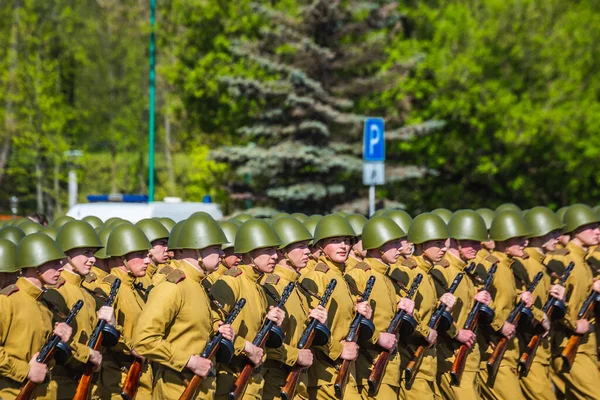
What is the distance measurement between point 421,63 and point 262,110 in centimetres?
663

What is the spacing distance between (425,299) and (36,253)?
11.5 feet

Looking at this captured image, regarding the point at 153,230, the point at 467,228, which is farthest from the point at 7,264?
the point at 467,228

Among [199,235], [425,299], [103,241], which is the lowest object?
[425,299]

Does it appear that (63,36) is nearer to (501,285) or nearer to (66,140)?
(66,140)

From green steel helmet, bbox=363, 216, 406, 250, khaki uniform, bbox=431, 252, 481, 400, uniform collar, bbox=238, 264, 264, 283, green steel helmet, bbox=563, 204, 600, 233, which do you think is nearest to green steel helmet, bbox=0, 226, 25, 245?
uniform collar, bbox=238, 264, 264, 283

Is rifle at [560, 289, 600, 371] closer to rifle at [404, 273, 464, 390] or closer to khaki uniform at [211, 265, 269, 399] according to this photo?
rifle at [404, 273, 464, 390]

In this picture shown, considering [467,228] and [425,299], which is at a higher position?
[467,228]

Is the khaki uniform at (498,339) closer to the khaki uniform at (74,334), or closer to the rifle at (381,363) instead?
the rifle at (381,363)

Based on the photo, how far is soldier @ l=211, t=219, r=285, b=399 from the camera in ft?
22.1

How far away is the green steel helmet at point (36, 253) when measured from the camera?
652 cm

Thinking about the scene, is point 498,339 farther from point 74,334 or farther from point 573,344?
point 74,334

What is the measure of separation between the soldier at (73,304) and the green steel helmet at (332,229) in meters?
1.91

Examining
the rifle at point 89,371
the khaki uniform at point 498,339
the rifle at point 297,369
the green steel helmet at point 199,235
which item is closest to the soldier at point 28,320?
the rifle at point 89,371

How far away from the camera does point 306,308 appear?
24.6 feet
